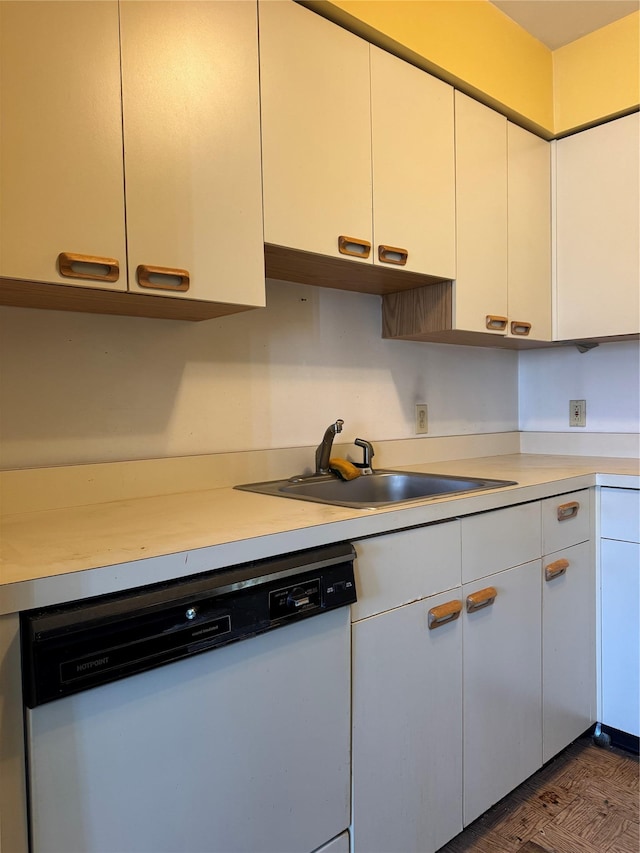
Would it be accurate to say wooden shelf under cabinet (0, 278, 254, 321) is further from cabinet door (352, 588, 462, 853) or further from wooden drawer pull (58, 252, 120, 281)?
cabinet door (352, 588, 462, 853)

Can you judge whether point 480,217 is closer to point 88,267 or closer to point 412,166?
point 412,166

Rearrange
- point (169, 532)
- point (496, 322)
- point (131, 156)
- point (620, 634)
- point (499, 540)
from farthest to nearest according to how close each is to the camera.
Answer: point (496, 322) < point (620, 634) < point (499, 540) < point (131, 156) < point (169, 532)

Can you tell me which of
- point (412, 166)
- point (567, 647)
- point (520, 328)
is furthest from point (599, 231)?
point (567, 647)

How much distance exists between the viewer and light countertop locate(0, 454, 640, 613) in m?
0.78

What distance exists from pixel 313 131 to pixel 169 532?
41.3 inches

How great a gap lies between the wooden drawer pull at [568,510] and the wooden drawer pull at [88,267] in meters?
1.41

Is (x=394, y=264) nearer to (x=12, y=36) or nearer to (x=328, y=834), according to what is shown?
(x=12, y=36)

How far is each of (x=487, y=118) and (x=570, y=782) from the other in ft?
7.09

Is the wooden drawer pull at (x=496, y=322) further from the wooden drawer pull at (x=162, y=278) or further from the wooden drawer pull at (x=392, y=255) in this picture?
the wooden drawer pull at (x=162, y=278)

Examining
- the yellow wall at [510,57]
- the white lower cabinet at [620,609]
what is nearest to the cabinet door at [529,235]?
the yellow wall at [510,57]

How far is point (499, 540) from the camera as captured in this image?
1.49m

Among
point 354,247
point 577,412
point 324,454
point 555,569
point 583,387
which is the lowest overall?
point 555,569

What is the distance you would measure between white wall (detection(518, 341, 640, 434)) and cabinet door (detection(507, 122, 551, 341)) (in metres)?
0.33

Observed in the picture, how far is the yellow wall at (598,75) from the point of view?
6.57 feet
